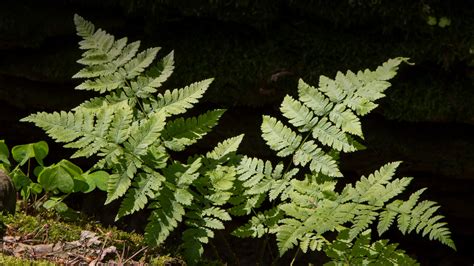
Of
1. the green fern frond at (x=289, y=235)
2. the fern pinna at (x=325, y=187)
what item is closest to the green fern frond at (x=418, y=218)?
the fern pinna at (x=325, y=187)

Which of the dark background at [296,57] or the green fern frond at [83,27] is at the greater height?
the green fern frond at [83,27]

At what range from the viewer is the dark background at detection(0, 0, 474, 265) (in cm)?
450

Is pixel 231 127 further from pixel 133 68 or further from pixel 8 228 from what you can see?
pixel 8 228

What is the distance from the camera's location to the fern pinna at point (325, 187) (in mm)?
2809

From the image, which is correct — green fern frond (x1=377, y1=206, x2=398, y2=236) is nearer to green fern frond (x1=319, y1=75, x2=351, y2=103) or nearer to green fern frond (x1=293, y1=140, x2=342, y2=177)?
green fern frond (x1=293, y1=140, x2=342, y2=177)

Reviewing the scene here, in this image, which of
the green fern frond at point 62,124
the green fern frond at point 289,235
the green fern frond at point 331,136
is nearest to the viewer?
the green fern frond at point 289,235

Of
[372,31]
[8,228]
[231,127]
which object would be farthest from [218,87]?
[8,228]

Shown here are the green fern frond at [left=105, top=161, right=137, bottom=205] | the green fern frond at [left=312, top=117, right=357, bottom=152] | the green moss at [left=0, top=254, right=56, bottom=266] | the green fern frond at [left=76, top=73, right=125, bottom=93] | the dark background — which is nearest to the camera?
the green moss at [left=0, top=254, right=56, bottom=266]

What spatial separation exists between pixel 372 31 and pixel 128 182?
2524 millimetres

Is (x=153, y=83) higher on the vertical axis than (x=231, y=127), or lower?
higher

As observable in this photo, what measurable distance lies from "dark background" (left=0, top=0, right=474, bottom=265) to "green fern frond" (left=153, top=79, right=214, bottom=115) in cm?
147

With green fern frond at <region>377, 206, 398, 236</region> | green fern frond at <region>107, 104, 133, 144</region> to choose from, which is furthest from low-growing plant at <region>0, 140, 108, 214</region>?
green fern frond at <region>377, 206, 398, 236</region>

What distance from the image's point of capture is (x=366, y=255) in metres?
2.95

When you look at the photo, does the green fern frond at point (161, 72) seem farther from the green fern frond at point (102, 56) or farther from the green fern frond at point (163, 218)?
the green fern frond at point (163, 218)
